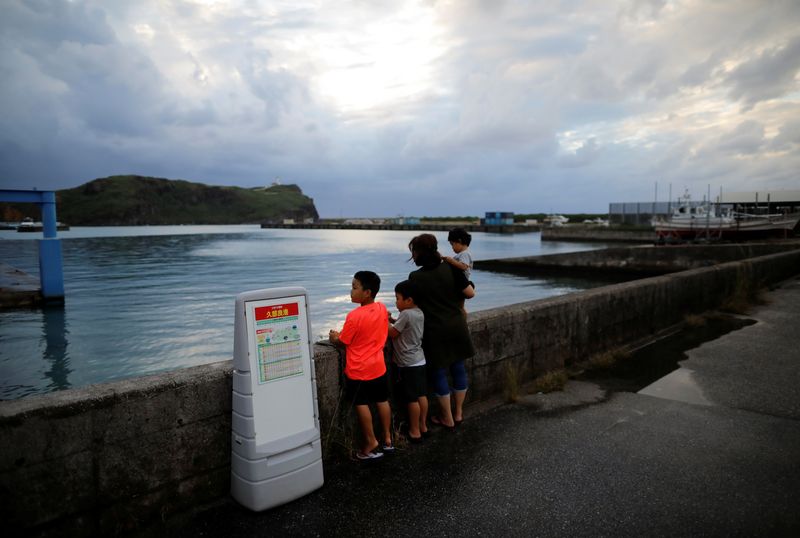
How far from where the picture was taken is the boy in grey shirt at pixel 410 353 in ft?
14.1

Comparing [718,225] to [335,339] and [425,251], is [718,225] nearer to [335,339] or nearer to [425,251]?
[425,251]

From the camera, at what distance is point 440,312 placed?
4547 mm

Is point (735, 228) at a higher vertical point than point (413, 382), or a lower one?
higher

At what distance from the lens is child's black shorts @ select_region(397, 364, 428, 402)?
4379 mm

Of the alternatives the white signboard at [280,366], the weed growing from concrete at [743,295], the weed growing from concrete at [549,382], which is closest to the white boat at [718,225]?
the weed growing from concrete at [743,295]

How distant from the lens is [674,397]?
5.69m

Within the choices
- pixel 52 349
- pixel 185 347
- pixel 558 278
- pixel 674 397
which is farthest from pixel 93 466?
pixel 558 278

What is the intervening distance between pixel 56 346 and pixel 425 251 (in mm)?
18031

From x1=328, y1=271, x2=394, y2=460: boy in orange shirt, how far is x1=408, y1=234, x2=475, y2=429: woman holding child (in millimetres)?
585

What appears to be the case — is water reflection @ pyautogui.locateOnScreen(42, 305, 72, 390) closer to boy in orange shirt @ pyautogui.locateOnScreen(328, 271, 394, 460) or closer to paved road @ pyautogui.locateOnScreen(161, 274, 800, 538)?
boy in orange shirt @ pyautogui.locateOnScreen(328, 271, 394, 460)

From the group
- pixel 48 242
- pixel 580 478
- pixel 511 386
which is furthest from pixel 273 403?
A: pixel 48 242

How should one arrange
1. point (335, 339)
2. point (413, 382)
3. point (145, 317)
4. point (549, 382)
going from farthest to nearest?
point (145, 317) < point (549, 382) < point (413, 382) < point (335, 339)

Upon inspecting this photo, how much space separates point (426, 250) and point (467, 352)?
1.08m

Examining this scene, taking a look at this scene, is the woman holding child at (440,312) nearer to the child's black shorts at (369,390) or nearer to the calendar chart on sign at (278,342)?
the child's black shorts at (369,390)
